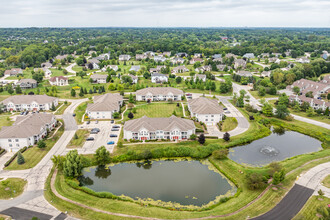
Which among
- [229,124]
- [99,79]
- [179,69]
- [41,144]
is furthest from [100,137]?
[179,69]

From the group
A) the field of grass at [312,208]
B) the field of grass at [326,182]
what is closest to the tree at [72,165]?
the field of grass at [312,208]

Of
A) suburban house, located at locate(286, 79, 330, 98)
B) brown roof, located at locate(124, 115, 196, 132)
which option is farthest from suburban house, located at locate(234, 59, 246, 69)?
brown roof, located at locate(124, 115, 196, 132)

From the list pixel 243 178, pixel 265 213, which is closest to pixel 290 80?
pixel 243 178

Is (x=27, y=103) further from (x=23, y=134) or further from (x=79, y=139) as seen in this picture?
(x=79, y=139)

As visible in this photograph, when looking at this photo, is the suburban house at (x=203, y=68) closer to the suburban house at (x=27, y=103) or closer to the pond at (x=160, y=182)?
the suburban house at (x=27, y=103)

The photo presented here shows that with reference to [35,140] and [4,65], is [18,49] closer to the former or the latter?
[4,65]
